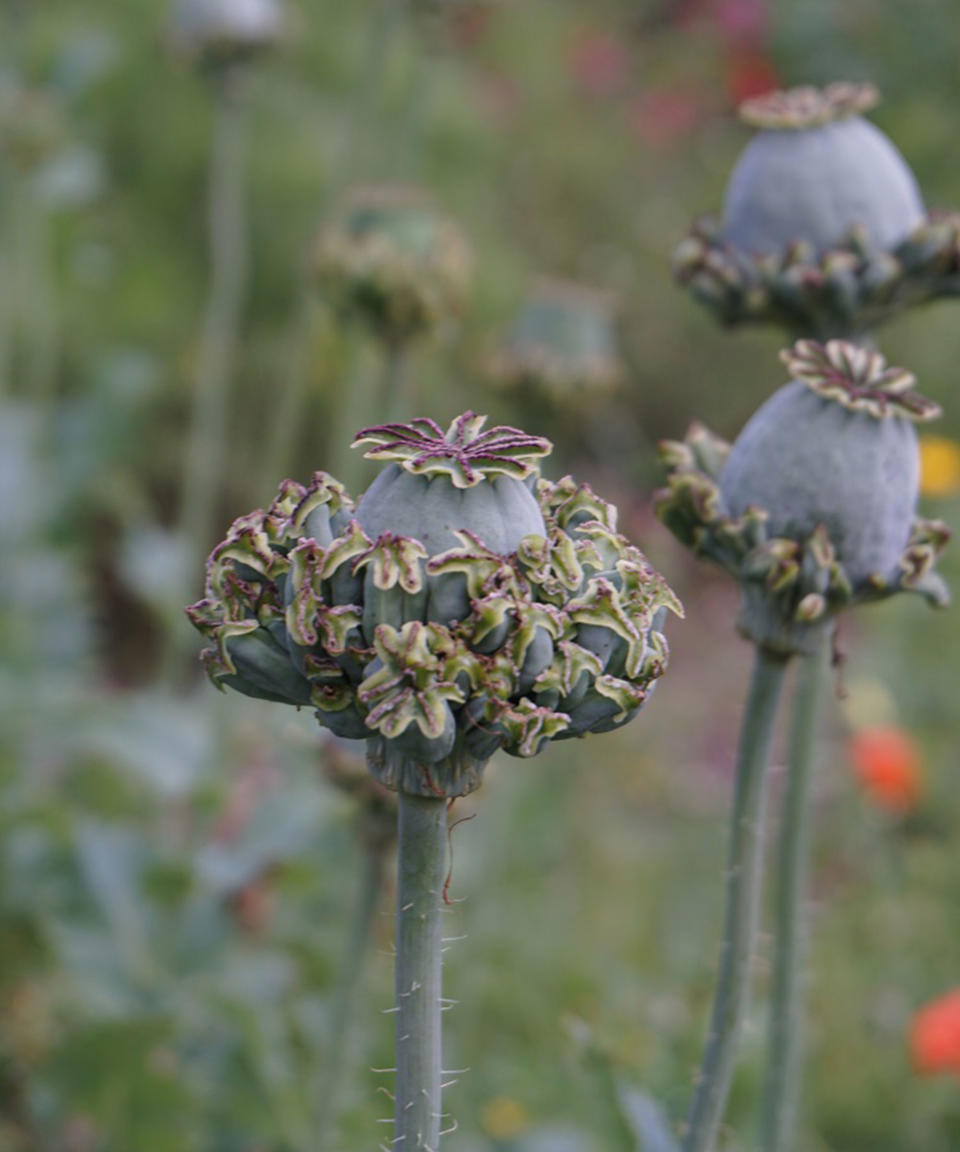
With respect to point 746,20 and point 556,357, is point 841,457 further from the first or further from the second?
point 746,20

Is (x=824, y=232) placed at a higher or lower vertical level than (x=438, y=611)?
higher

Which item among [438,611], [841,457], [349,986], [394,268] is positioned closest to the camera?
[438,611]

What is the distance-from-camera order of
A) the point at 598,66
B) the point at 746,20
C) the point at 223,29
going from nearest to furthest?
1. the point at 223,29
2. the point at 746,20
3. the point at 598,66

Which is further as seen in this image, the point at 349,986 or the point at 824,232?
the point at 349,986

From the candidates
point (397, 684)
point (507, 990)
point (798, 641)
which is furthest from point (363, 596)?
point (507, 990)

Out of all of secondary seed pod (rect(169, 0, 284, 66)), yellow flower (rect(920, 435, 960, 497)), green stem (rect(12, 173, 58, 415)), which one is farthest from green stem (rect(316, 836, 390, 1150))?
yellow flower (rect(920, 435, 960, 497))

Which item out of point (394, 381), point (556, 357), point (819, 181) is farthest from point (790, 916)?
point (556, 357)

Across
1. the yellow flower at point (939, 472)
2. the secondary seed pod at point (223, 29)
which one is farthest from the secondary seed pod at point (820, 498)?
the yellow flower at point (939, 472)
